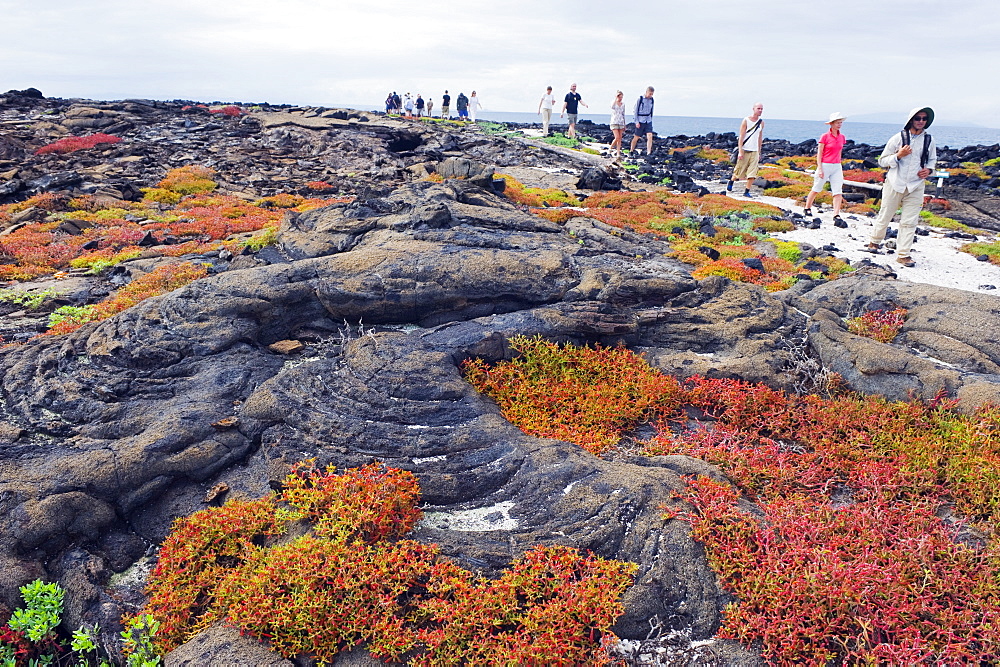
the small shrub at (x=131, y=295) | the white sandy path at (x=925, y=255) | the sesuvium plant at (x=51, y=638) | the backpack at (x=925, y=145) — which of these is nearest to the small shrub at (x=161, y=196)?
the small shrub at (x=131, y=295)

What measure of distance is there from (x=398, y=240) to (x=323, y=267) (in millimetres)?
1945

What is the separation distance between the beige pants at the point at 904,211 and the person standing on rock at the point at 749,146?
898 centimetres

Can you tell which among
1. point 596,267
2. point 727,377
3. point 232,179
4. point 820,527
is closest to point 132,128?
point 232,179

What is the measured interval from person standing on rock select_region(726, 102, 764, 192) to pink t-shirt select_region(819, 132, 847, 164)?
4360mm

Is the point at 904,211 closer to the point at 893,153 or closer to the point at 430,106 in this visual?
the point at 893,153

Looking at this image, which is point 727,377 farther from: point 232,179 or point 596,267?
point 232,179

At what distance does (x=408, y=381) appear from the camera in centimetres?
842

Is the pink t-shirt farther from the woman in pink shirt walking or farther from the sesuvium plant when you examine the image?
the sesuvium plant

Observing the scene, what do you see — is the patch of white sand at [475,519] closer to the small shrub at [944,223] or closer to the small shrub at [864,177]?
the small shrub at [944,223]

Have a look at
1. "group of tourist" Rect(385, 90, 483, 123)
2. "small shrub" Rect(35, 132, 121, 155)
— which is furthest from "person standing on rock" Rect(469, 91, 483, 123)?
"small shrub" Rect(35, 132, 121, 155)

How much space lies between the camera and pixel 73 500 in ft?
22.1

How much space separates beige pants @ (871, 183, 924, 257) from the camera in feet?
54.9

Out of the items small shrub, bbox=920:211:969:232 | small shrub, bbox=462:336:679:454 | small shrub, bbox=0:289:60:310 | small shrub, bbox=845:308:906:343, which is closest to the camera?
small shrub, bbox=462:336:679:454

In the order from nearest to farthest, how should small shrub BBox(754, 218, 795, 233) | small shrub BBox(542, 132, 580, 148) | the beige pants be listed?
the beige pants, small shrub BBox(754, 218, 795, 233), small shrub BBox(542, 132, 580, 148)
